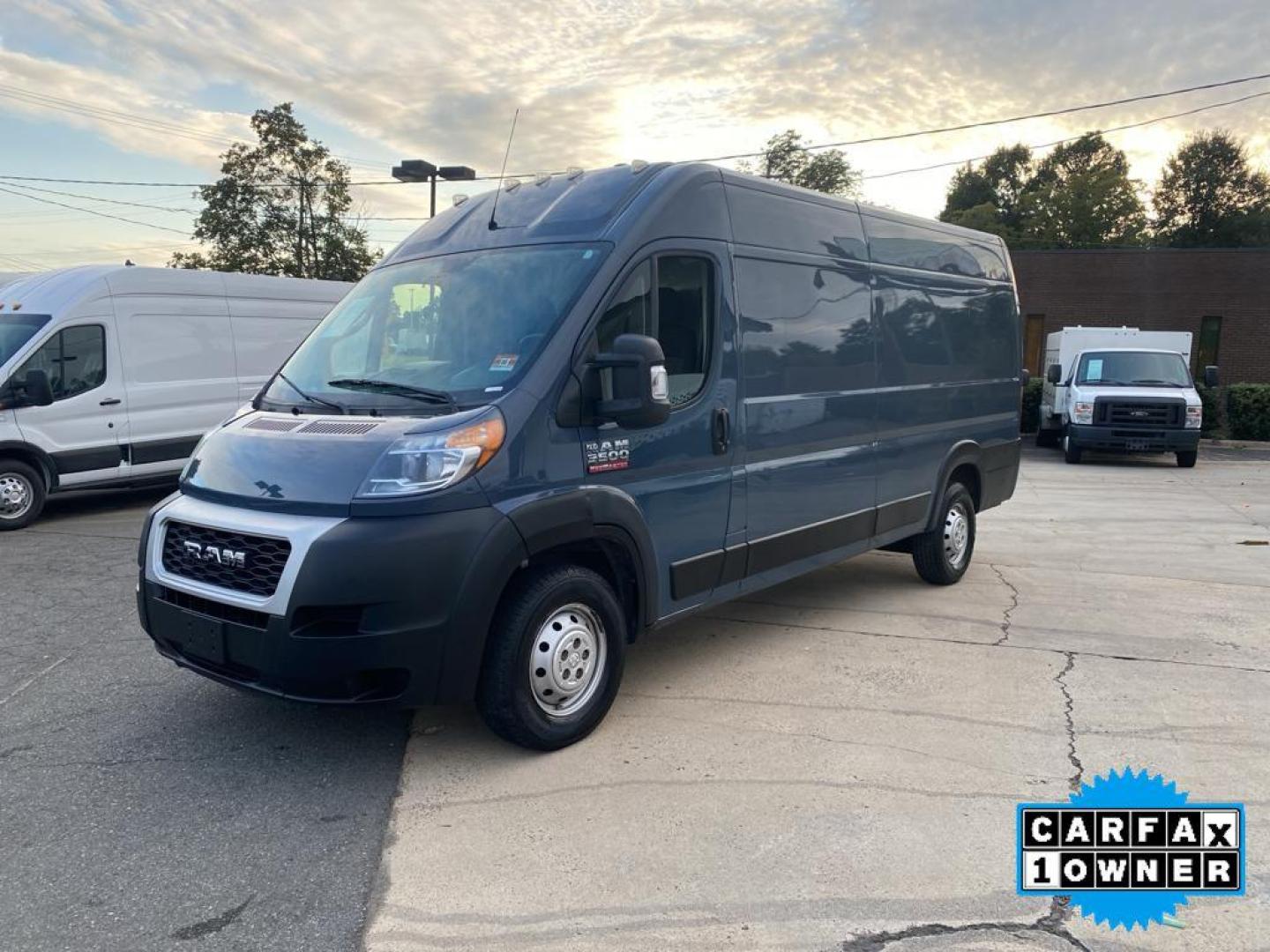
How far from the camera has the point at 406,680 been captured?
3.62 meters

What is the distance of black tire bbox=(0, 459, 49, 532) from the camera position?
30.5ft

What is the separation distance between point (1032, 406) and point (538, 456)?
20.9 meters

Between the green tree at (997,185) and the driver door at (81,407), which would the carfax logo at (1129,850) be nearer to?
the driver door at (81,407)

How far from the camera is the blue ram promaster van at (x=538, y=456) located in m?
3.58

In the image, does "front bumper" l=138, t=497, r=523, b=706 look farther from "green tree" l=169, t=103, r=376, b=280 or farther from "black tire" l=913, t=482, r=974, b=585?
"green tree" l=169, t=103, r=376, b=280

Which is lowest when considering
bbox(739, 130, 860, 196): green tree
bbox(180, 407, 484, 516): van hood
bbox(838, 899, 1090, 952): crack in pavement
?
bbox(838, 899, 1090, 952): crack in pavement

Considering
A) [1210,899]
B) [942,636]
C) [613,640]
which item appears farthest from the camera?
[942,636]

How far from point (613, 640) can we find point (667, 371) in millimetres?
1291

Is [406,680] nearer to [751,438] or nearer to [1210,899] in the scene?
[751,438]

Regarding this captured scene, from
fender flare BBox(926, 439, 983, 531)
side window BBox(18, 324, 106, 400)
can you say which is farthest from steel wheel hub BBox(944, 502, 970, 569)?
side window BBox(18, 324, 106, 400)

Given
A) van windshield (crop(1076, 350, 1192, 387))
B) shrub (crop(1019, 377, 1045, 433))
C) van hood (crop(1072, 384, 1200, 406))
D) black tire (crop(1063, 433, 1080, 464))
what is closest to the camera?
van hood (crop(1072, 384, 1200, 406))

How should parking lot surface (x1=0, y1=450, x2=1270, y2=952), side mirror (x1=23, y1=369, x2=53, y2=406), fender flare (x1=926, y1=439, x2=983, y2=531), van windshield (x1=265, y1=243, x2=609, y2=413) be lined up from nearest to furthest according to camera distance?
1. parking lot surface (x1=0, y1=450, x2=1270, y2=952)
2. van windshield (x1=265, y1=243, x2=609, y2=413)
3. fender flare (x1=926, y1=439, x2=983, y2=531)
4. side mirror (x1=23, y1=369, x2=53, y2=406)

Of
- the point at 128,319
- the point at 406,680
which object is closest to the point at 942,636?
the point at 406,680

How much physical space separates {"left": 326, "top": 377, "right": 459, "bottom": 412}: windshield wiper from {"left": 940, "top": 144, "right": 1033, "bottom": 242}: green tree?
215 ft
